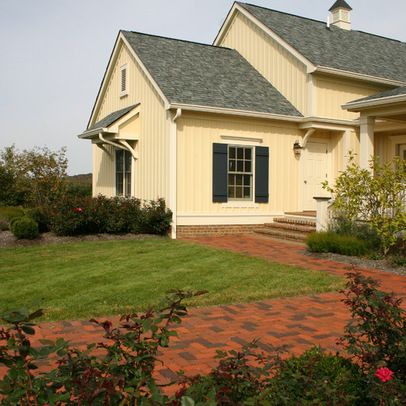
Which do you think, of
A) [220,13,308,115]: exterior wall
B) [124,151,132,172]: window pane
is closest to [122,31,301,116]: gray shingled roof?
[220,13,308,115]: exterior wall

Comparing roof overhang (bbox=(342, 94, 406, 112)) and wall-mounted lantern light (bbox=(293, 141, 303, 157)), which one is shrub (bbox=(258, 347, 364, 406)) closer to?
roof overhang (bbox=(342, 94, 406, 112))

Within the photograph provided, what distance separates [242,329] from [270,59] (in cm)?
1350

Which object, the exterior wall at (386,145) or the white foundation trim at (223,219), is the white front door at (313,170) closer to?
the white foundation trim at (223,219)

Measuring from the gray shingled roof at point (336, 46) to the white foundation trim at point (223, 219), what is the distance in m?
5.12

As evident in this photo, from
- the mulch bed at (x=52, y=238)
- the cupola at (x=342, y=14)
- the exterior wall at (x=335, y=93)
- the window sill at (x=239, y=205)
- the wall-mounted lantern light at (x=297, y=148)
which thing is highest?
the cupola at (x=342, y=14)

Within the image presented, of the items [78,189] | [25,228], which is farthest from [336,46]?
[78,189]

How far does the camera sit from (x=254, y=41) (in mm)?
17359

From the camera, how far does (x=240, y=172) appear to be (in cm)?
1460

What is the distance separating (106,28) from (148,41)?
2458 mm

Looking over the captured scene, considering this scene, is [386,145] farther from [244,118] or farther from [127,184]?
[127,184]

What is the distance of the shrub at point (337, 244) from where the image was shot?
10.0 metres

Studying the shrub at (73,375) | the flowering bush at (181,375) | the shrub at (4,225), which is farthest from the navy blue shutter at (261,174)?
the shrub at (73,375)

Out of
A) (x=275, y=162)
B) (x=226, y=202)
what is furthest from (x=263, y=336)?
(x=275, y=162)

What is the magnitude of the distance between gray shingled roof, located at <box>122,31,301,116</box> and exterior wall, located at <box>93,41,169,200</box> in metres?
0.54
